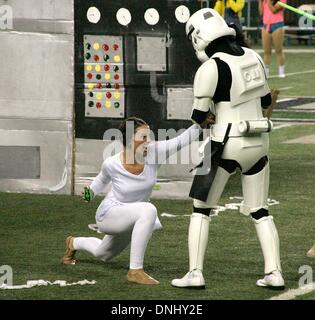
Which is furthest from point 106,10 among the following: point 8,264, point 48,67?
point 8,264

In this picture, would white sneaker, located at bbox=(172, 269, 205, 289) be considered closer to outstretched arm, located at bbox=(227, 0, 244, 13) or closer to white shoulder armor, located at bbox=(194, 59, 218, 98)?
white shoulder armor, located at bbox=(194, 59, 218, 98)

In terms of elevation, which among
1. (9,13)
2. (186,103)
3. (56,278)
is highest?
(9,13)

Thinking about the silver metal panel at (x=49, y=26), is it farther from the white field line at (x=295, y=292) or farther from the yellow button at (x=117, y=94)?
the white field line at (x=295, y=292)

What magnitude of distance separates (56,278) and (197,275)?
118 cm

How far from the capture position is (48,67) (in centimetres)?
1435

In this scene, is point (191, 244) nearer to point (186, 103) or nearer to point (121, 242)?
point (121, 242)

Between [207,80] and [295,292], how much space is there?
170 centimetres

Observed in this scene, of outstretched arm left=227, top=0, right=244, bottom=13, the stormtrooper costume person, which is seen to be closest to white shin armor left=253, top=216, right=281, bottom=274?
the stormtrooper costume person

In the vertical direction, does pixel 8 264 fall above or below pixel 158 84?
below

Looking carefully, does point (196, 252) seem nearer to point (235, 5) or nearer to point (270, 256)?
point (270, 256)

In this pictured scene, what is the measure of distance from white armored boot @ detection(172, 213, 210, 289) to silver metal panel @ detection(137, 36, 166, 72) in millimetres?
4297

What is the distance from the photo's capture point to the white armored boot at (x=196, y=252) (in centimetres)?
998

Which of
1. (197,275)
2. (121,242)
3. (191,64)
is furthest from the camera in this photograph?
(191,64)

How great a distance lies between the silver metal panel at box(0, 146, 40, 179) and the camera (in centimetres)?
1455
